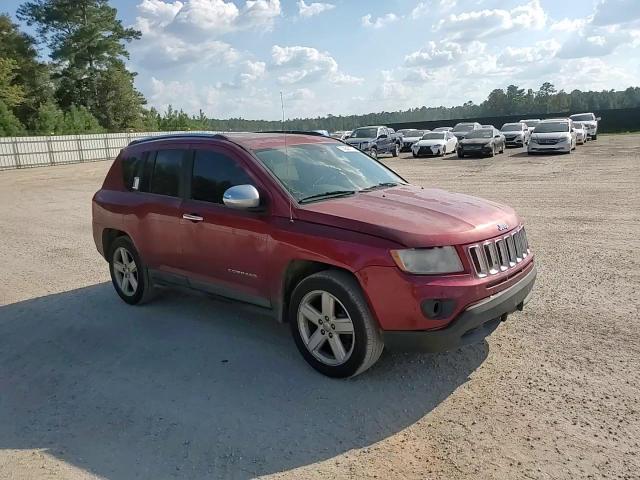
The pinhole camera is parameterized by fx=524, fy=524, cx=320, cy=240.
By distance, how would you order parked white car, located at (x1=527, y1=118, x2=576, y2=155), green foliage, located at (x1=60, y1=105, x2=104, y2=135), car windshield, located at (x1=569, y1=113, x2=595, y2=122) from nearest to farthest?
parked white car, located at (x1=527, y1=118, x2=576, y2=155) < car windshield, located at (x1=569, y1=113, x2=595, y2=122) < green foliage, located at (x1=60, y1=105, x2=104, y2=135)

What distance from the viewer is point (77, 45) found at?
2151 inches

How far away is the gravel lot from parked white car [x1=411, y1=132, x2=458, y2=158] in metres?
22.8

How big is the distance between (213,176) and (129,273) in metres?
1.77

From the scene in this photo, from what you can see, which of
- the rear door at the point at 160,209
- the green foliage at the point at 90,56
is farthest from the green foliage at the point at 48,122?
the rear door at the point at 160,209

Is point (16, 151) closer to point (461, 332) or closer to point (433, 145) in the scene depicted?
point (433, 145)

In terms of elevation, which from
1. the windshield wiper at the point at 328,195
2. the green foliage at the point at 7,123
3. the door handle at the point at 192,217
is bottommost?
the door handle at the point at 192,217

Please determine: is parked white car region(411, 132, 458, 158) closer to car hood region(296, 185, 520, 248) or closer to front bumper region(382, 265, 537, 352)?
car hood region(296, 185, 520, 248)

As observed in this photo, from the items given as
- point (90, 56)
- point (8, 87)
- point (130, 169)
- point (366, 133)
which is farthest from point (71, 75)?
point (130, 169)

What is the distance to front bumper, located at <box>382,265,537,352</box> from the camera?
3506 millimetres

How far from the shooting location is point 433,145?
2842 cm

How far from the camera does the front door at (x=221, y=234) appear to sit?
432 cm

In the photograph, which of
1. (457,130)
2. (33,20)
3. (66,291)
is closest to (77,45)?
(33,20)

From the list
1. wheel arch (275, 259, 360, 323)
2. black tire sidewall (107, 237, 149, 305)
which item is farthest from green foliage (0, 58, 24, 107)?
wheel arch (275, 259, 360, 323)

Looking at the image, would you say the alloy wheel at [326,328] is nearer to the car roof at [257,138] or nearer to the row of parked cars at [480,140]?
the car roof at [257,138]
